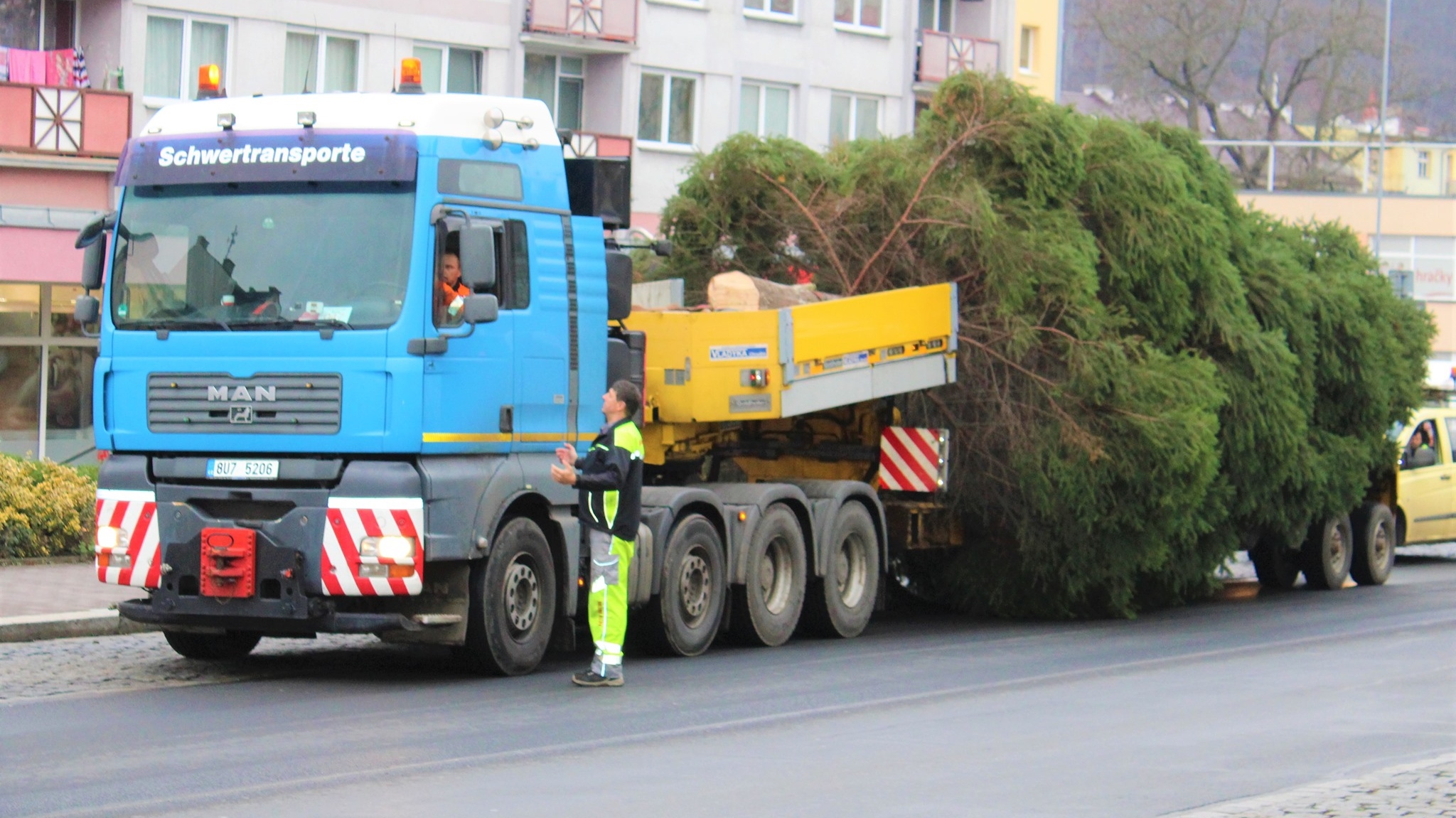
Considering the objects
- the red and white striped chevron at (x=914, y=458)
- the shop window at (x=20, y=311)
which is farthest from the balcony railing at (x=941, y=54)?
the red and white striped chevron at (x=914, y=458)

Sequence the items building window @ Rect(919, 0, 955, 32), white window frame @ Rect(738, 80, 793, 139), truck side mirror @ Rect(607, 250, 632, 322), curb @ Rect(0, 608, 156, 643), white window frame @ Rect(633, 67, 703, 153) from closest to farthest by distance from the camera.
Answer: truck side mirror @ Rect(607, 250, 632, 322), curb @ Rect(0, 608, 156, 643), white window frame @ Rect(633, 67, 703, 153), white window frame @ Rect(738, 80, 793, 139), building window @ Rect(919, 0, 955, 32)

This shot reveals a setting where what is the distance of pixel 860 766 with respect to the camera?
371 inches

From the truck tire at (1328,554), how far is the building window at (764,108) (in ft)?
64.2

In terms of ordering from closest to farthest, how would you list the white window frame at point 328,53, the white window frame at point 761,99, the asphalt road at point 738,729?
the asphalt road at point 738,729 < the white window frame at point 328,53 < the white window frame at point 761,99

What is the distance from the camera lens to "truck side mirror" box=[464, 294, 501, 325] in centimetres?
1193

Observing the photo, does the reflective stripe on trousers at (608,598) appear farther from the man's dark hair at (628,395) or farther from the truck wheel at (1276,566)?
the truck wheel at (1276,566)

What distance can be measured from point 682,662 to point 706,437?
6.78ft

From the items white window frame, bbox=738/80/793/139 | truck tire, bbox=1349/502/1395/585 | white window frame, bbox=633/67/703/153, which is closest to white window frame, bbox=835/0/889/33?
white window frame, bbox=738/80/793/139

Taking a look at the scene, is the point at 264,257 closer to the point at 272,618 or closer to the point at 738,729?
the point at 272,618

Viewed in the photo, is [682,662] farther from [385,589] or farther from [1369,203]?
[1369,203]

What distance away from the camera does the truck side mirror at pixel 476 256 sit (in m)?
11.8

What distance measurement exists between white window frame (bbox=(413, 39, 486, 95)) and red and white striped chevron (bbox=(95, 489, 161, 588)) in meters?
22.7

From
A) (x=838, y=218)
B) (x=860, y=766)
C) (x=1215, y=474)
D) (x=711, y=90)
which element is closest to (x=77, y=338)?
(x=711, y=90)

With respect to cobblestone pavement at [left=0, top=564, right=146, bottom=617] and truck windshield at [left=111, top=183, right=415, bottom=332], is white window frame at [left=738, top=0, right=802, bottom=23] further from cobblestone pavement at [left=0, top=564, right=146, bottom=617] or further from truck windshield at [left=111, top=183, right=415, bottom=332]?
truck windshield at [left=111, top=183, right=415, bottom=332]
